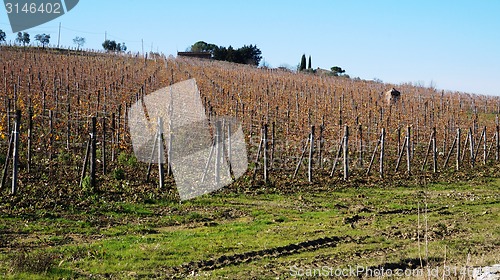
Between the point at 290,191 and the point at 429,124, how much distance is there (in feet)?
60.7

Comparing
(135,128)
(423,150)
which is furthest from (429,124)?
(135,128)

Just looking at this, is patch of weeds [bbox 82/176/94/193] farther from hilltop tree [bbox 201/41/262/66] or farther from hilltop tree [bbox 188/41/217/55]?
hilltop tree [bbox 188/41/217/55]

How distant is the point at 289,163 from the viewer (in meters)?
20.0

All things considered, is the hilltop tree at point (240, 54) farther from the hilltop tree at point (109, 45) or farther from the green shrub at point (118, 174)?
the green shrub at point (118, 174)

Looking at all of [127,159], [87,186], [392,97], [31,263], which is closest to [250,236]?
[31,263]

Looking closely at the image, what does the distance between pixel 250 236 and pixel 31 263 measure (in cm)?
392

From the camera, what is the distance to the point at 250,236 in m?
10.4

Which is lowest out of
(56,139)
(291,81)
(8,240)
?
(8,240)

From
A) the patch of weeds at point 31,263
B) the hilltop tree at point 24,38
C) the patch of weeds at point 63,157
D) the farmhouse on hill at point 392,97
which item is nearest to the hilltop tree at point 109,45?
the hilltop tree at point 24,38

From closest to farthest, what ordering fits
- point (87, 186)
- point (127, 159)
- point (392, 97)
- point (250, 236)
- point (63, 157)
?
point (250, 236) → point (87, 186) → point (63, 157) → point (127, 159) → point (392, 97)

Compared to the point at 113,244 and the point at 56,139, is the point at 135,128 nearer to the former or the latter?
the point at 56,139

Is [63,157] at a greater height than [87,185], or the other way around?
[63,157]

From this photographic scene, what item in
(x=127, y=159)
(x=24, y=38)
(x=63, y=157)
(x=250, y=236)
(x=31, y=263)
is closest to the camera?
(x=31, y=263)

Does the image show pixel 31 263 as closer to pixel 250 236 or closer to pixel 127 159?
pixel 250 236
